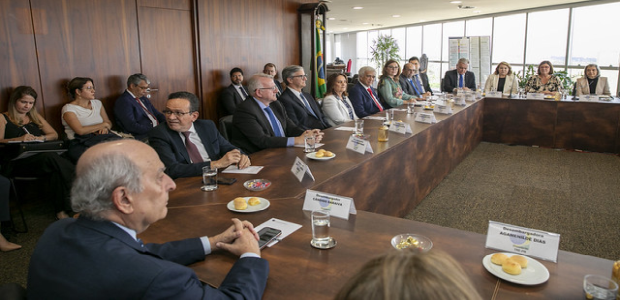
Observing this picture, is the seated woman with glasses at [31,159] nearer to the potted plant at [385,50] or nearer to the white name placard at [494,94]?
the white name placard at [494,94]

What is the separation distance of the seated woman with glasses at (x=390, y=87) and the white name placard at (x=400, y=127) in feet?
6.62

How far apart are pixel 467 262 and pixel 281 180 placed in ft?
3.52

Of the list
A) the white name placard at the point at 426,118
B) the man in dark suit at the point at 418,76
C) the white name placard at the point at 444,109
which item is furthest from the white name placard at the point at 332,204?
the man in dark suit at the point at 418,76

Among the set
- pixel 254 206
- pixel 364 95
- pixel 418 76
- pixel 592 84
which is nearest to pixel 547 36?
pixel 592 84

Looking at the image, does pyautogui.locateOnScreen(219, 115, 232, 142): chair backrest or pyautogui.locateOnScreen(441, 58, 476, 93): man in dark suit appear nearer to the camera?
pyautogui.locateOnScreen(219, 115, 232, 142): chair backrest

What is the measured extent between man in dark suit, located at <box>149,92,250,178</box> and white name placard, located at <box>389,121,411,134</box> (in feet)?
5.05

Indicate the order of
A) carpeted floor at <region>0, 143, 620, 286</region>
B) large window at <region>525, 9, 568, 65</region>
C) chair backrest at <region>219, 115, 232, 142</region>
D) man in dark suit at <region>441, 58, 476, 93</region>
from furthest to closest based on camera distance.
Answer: large window at <region>525, 9, 568, 65</region> → man in dark suit at <region>441, 58, 476, 93</region> → chair backrest at <region>219, 115, 232, 142</region> → carpeted floor at <region>0, 143, 620, 286</region>

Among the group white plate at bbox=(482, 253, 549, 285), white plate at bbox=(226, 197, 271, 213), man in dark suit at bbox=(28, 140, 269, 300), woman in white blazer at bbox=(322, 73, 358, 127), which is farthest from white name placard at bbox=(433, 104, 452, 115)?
man in dark suit at bbox=(28, 140, 269, 300)

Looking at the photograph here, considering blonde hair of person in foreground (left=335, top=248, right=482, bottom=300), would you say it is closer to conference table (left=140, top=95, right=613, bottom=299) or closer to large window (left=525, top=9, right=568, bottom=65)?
conference table (left=140, top=95, right=613, bottom=299)

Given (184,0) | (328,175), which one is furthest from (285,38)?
(328,175)

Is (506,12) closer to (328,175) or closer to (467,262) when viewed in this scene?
(328,175)

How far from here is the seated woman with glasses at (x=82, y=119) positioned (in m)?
3.75

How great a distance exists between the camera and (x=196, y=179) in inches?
85.7

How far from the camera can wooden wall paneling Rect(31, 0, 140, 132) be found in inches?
148
